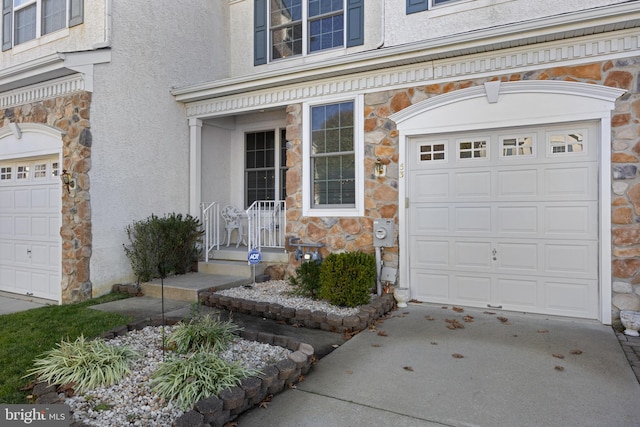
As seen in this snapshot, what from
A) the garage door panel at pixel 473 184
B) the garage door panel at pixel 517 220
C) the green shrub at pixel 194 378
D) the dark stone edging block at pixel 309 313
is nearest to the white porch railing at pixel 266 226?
the dark stone edging block at pixel 309 313

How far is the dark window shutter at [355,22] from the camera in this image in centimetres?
741

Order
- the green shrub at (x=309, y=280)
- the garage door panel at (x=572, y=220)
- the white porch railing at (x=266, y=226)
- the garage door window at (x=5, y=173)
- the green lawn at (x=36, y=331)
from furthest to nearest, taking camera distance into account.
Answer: the garage door window at (x=5, y=173) < the white porch railing at (x=266, y=226) < the green shrub at (x=309, y=280) < the garage door panel at (x=572, y=220) < the green lawn at (x=36, y=331)

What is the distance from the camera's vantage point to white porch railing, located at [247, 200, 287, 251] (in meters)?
7.46

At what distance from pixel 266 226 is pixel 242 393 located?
5523 millimetres

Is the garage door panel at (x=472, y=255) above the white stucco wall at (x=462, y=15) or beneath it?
beneath

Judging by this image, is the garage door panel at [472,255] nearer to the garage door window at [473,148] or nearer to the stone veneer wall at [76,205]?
the garage door window at [473,148]

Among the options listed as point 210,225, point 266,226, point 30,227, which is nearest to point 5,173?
point 30,227

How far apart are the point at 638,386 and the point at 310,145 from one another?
16.9ft

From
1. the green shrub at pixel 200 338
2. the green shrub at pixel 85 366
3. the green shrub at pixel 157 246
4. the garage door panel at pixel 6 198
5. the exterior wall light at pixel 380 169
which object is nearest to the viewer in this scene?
the green shrub at pixel 85 366

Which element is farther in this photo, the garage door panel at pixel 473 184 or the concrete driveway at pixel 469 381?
the garage door panel at pixel 473 184

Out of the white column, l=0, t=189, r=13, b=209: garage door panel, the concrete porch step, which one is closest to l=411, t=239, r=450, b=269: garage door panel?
the concrete porch step

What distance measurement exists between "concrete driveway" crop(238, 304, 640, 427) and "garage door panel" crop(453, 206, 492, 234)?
135 centimetres

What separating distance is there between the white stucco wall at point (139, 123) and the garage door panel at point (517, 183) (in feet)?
19.0

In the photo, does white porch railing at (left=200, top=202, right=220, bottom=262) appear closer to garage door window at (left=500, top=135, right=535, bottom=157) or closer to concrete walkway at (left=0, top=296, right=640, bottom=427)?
concrete walkway at (left=0, top=296, right=640, bottom=427)
